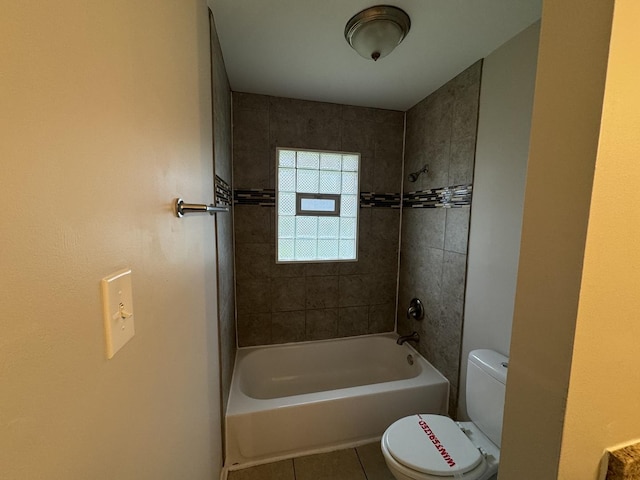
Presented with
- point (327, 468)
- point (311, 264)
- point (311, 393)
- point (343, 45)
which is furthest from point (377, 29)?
point (327, 468)

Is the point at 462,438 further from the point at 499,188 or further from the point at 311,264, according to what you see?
the point at 311,264

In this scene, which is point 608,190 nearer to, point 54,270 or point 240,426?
point 54,270

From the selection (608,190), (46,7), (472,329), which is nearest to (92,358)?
(46,7)

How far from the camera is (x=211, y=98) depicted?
51.4 inches

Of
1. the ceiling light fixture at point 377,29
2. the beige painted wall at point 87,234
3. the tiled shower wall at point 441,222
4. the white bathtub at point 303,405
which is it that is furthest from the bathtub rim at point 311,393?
the ceiling light fixture at point 377,29

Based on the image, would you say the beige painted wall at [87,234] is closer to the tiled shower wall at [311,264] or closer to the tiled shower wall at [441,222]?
the tiled shower wall at [311,264]

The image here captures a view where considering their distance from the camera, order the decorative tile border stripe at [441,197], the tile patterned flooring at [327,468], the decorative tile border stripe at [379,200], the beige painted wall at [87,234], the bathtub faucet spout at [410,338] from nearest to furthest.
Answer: the beige painted wall at [87,234], the tile patterned flooring at [327,468], the decorative tile border stripe at [441,197], the bathtub faucet spout at [410,338], the decorative tile border stripe at [379,200]

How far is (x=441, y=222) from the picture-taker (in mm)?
1977

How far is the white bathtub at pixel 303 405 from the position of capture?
1.60 meters

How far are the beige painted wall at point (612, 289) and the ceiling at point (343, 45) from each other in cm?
110

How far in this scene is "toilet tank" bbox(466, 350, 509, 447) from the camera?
4.35ft

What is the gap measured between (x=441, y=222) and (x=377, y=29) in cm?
128

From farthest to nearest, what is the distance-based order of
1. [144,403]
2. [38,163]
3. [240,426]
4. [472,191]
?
[472,191] → [240,426] → [144,403] → [38,163]

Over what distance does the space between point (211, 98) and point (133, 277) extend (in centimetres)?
110
